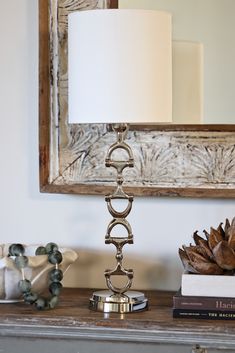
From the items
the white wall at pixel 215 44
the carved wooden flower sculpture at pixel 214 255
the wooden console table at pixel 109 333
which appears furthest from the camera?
the white wall at pixel 215 44

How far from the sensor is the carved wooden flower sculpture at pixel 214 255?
171cm

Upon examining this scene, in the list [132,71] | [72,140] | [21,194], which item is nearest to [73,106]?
[132,71]

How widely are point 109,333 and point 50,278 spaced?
222mm

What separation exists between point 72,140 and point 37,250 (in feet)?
1.11

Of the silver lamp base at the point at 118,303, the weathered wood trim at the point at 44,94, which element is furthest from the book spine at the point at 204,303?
the weathered wood trim at the point at 44,94

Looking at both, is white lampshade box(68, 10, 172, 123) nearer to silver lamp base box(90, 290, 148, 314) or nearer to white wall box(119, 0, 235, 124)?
white wall box(119, 0, 235, 124)

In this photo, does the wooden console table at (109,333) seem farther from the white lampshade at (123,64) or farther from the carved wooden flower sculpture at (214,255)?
the white lampshade at (123,64)

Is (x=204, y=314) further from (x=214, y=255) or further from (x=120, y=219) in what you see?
(x=120, y=219)

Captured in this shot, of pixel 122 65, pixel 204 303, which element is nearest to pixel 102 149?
pixel 122 65

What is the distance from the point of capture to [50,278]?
1.78 meters

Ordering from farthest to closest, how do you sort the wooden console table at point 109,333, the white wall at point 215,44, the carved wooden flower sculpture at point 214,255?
the white wall at point 215,44 < the carved wooden flower sculpture at point 214,255 < the wooden console table at point 109,333

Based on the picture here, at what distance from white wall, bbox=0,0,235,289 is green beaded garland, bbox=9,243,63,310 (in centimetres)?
25

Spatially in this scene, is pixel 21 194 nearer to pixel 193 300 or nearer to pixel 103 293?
pixel 103 293

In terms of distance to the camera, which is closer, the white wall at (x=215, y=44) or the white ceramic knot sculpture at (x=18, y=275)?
the white ceramic knot sculpture at (x=18, y=275)
